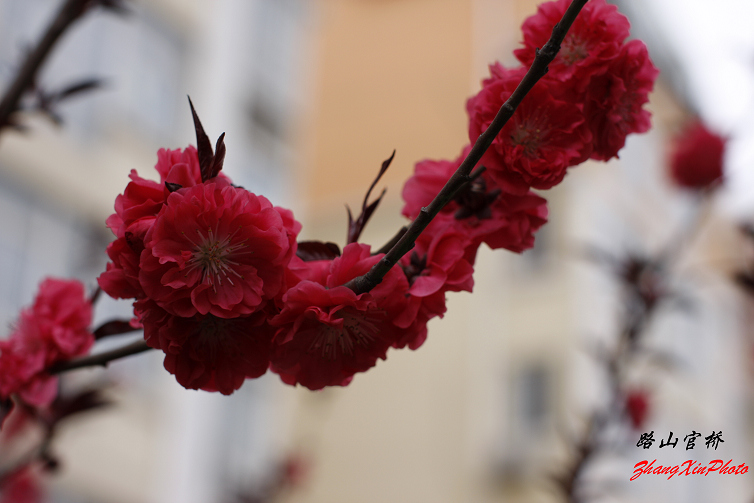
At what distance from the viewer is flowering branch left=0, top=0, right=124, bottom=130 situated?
1.46 metres

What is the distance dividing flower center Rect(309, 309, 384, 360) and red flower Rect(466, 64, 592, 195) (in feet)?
0.75

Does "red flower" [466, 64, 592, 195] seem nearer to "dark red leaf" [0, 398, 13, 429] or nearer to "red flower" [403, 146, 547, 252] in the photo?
"red flower" [403, 146, 547, 252]

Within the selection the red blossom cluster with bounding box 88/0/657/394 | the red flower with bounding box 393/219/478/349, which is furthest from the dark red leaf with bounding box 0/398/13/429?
the red flower with bounding box 393/219/478/349

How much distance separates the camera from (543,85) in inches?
37.1

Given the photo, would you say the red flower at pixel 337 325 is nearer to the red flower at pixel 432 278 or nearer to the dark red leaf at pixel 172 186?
the red flower at pixel 432 278

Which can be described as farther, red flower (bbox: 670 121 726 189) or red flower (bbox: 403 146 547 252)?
red flower (bbox: 670 121 726 189)

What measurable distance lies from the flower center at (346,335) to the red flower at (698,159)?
187 centimetres

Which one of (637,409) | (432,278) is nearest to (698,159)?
(637,409)

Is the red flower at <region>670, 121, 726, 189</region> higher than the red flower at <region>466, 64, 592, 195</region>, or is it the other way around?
the red flower at <region>670, 121, 726, 189</region>

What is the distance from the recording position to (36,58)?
150 centimetres

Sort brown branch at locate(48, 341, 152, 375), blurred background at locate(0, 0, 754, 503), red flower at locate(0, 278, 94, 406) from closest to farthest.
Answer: brown branch at locate(48, 341, 152, 375)
red flower at locate(0, 278, 94, 406)
blurred background at locate(0, 0, 754, 503)

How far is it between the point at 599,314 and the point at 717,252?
187 inches

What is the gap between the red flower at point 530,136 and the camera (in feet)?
3.05

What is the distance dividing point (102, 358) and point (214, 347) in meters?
0.20
